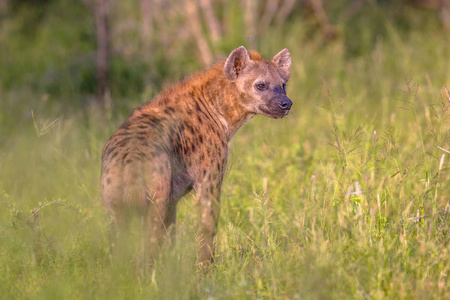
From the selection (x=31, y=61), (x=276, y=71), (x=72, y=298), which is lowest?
(x=72, y=298)

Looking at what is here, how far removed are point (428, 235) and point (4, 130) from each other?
4.97 metres

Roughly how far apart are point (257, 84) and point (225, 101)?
0.90 feet

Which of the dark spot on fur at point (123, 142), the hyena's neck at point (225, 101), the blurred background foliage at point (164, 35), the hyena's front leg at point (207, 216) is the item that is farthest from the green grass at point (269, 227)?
the blurred background foliage at point (164, 35)

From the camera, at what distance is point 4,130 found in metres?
6.86

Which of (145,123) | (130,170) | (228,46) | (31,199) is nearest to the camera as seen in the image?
(130,170)

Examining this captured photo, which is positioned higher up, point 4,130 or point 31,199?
point 4,130

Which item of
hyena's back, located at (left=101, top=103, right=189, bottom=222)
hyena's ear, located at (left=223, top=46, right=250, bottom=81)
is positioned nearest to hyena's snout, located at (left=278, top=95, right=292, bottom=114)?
hyena's ear, located at (left=223, top=46, right=250, bottom=81)

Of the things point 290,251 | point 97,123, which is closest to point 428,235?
point 290,251

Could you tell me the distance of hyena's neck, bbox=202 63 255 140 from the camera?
4.48 metres

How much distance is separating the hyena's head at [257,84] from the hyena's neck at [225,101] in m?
0.05

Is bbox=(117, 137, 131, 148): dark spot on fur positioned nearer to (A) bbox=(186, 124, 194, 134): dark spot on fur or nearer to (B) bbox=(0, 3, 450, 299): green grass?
(B) bbox=(0, 3, 450, 299): green grass

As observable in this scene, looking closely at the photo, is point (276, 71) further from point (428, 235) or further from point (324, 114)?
point (324, 114)

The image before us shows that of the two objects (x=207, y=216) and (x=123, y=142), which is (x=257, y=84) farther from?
(x=123, y=142)

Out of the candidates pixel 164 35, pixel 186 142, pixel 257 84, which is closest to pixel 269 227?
pixel 186 142
